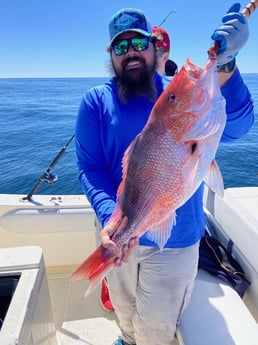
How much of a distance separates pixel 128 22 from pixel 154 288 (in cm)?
151

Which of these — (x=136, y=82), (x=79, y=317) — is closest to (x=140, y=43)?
(x=136, y=82)

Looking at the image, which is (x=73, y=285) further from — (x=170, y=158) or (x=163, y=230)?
(x=170, y=158)

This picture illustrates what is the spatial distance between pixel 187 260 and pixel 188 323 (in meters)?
0.46

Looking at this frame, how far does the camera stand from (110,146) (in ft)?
5.18

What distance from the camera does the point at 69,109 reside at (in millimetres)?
18578

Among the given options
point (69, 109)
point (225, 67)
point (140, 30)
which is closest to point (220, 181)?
point (225, 67)

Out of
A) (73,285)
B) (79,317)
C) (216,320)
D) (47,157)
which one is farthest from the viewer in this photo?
(47,157)

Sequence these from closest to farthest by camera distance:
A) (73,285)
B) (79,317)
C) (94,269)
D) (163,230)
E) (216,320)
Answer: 1. (94,269)
2. (163,230)
3. (216,320)
4. (79,317)
5. (73,285)

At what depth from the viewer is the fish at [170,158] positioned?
105cm

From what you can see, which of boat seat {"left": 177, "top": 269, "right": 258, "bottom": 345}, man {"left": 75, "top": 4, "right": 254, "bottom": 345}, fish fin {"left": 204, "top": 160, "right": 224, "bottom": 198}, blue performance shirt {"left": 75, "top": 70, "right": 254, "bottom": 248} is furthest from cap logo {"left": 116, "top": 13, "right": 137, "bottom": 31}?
boat seat {"left": 177, "top": 269, "right": 258, "bottom": 345}

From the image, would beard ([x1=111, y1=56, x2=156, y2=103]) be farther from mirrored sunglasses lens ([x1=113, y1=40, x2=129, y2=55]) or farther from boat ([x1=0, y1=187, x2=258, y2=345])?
boat ([x1=0, y1=187, x2=258, y2=345])

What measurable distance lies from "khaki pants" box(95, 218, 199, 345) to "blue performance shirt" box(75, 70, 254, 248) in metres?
0.09

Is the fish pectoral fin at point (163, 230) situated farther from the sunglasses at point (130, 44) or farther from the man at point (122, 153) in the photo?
the sunglasses at point (130, 44)

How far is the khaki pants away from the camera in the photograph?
1596 mm
